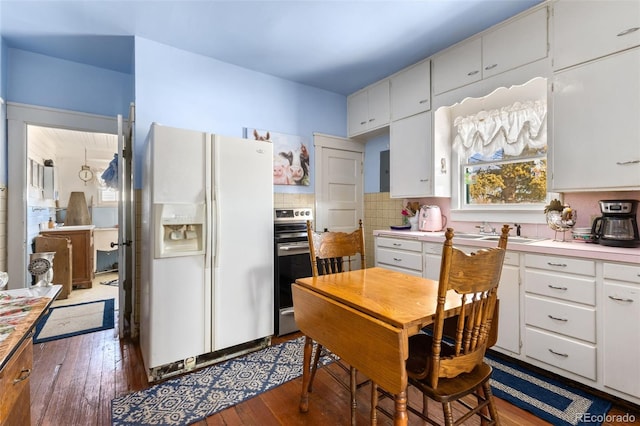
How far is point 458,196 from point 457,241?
0.88 metres

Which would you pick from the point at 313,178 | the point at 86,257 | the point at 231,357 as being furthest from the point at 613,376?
the point at 86,257

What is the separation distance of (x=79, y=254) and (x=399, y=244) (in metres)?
4.68

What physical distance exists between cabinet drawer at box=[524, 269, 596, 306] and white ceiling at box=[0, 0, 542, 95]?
2003mm

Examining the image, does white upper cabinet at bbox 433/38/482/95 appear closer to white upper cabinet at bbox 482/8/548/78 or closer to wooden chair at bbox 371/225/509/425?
white upper cabinet at bbox 482/8/548/78

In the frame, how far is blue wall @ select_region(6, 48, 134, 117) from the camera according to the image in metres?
2.78

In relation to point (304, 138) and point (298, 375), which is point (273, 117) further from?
point (298, 375)

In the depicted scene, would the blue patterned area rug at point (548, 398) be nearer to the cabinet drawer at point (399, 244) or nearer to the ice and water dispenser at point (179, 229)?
the cabinet drawer at point (399, 244)

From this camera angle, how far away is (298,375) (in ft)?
6.95

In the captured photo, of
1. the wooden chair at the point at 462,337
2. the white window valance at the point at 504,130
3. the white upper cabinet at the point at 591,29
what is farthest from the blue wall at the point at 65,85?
the white upper cabinet at the point at 591,29

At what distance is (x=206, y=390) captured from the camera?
194 cm

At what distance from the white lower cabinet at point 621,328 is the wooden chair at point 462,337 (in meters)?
1.05

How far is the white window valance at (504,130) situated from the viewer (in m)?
2.59

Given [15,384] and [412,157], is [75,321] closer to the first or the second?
[15,384]

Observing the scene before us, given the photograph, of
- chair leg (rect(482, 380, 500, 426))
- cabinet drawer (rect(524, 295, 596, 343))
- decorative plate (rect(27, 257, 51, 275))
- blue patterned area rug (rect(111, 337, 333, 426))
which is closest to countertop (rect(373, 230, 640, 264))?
cabinet drawer (rect(524, 295, 596, 343))
